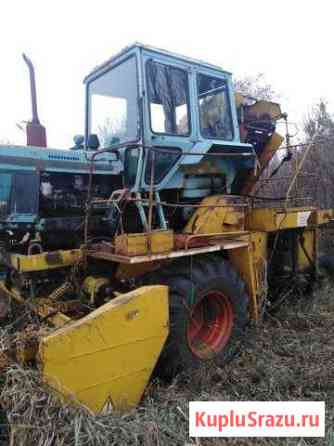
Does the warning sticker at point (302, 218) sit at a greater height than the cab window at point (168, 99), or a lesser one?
lesser

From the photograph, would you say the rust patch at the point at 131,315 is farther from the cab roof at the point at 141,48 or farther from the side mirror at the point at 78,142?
the side mirror at the point at 78,142

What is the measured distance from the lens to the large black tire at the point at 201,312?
3400 millimetres

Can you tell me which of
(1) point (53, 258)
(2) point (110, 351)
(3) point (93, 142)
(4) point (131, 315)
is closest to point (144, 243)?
(4) point (131, 315)

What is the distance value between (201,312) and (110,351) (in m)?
1.47

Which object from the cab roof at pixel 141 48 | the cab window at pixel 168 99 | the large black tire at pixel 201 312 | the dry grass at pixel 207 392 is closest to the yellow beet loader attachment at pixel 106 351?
the dry grass at pixel 207 392

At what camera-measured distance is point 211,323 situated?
157 inches

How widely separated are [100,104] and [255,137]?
2266mm

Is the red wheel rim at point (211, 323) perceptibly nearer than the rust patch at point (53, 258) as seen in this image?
No

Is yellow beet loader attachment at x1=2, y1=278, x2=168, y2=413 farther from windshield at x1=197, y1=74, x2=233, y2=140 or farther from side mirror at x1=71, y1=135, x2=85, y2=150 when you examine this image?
side mirror at x1=71, y1=135, x2=85, y2=150

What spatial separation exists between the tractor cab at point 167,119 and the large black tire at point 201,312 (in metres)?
1.02

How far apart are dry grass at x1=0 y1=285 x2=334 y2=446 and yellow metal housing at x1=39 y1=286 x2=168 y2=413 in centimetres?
14

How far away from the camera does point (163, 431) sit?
2512 mm

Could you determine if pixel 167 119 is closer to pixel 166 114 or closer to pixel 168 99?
pixel 166 114

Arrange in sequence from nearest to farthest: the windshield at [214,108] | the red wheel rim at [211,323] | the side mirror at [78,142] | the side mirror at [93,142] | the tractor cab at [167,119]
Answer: the red wheel rim at [211,323] < the tractor cab at [167,119] < the windshield at [214,108] < the side mirror at [93,142] < the side mirror at [78,142]
